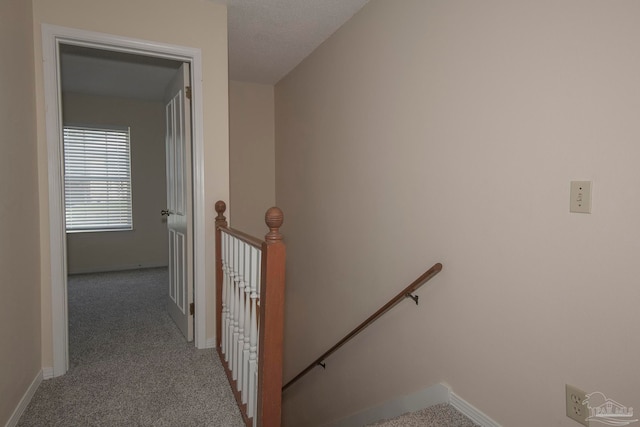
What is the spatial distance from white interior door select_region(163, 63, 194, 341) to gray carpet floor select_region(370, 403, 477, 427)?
1.62 m

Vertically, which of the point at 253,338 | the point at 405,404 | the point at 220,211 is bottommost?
the point at 405,404

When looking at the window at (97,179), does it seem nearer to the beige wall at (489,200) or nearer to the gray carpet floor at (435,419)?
the beige wall at (489,200)

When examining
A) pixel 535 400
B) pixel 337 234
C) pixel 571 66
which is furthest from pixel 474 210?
pixel 337 234

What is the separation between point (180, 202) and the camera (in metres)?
2.95

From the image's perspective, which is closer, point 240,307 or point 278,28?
point 240,307

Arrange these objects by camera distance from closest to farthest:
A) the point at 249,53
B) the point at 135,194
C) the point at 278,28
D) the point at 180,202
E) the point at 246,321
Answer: the point at 246,321
the point at 180,202
the point at 278,28
the point at 249,53
the point at 135,194

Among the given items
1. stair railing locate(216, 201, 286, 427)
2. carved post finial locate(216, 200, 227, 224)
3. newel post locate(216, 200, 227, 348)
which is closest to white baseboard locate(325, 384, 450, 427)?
stair railing locate(216, 201, 286, 427)

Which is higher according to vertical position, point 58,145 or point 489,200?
point 58,145

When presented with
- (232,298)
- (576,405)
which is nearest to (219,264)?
(232,298)

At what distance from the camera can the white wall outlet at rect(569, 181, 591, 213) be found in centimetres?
138

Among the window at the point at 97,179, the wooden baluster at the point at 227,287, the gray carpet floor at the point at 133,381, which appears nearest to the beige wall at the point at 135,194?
the window at the point at 97,179

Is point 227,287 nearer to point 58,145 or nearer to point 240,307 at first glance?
point 240,307

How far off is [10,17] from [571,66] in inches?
99.7

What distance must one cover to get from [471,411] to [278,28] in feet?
9.83
